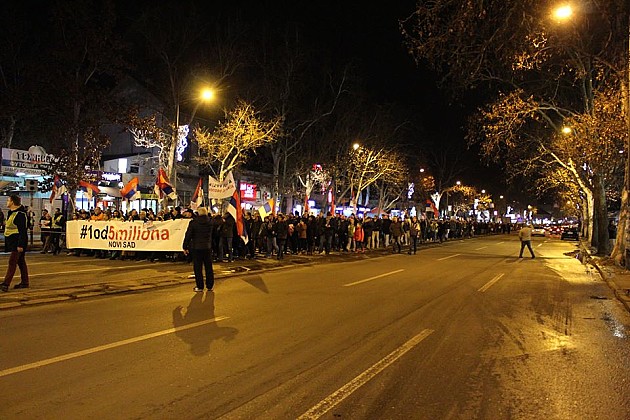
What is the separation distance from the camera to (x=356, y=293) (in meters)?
12.5

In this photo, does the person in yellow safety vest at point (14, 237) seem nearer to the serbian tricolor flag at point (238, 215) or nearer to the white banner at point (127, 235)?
the white banner at point (127, 235)

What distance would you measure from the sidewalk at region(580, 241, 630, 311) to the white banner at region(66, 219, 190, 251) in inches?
495

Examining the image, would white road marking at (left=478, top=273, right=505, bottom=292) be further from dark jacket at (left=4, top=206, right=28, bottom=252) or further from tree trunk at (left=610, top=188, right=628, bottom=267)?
dark jacket at (left=4, top=206, right=28, bottom=252)

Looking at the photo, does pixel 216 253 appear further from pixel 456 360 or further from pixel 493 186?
pixel 493 186

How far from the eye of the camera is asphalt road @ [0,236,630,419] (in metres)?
5.21

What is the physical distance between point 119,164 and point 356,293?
30.4 m

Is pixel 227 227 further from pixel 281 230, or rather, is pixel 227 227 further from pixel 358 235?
pixel 358 235

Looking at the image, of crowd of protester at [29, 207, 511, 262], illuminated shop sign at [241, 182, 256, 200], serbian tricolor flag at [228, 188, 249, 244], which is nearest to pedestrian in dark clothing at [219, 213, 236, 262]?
crowd of protester at [29, 207, 511, 262]

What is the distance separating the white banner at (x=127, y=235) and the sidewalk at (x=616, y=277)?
41.3ft

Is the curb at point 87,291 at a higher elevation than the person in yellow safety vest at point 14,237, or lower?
lower

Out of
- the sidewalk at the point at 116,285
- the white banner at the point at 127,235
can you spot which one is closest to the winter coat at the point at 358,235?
the sidewalk at the point at 116,285

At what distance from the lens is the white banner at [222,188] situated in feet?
64.4

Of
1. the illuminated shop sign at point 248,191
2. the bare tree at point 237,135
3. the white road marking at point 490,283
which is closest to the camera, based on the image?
the white road marking at point 490,283

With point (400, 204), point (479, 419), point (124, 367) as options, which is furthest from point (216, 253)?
point (400, 204)
